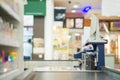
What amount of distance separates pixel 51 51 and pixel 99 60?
418 cm

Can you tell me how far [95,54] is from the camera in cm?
398

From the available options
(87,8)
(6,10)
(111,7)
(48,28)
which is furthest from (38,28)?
(6,10)

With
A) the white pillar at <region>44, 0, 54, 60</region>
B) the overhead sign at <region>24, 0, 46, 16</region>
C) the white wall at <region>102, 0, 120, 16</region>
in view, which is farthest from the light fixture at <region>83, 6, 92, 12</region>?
the white wall at <region>102, 0, 120, 16</region>

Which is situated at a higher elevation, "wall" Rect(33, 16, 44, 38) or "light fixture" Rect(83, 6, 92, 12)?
→ "light fixture" Rect(83, 6, 92, 12)

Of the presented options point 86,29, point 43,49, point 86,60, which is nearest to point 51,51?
point 43,49

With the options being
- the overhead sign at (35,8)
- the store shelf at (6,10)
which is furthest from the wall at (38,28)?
the store shelf at (6,10)

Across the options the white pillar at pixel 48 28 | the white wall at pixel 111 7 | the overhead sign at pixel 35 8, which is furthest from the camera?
the white pillar at pixel 48 28

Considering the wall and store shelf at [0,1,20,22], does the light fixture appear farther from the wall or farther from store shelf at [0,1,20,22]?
store shelf at [0,1,20,22]

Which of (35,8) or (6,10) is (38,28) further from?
(6,10)

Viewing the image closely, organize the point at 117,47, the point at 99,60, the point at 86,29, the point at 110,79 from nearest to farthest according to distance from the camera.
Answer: the point at 110,79 < the point at 99,60 < the point at 86,29 < the point at 117,47

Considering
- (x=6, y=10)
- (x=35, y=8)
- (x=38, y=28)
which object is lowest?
(x=6, y=10)

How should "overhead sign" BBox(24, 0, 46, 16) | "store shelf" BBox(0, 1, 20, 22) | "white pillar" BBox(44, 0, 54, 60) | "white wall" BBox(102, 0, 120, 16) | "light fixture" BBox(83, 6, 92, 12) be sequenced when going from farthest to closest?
"light fixture" BBox(83, 6, 92, 12) < "white pillar" BBox(44, 0, 54, 60) < "overhead sign" BBox(24, 0, 46, 16) < "white wall" BBox(102, 0, 120, 16) < "store shelf" BBox(0, 1, 20, 22)

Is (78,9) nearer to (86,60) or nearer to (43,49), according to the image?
(43,49)

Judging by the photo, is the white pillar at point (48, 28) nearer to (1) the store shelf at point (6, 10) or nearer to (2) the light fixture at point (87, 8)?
(2) the light fixture at point (87, 8)
